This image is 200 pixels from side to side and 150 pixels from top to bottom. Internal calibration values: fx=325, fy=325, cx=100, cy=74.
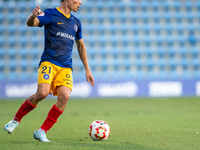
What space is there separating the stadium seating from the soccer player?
10.7 meters

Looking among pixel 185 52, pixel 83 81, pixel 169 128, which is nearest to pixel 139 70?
pixel 185 52

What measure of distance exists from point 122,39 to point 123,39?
55 mm

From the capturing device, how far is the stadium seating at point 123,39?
49.6 feet

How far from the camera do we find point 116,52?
15.6 m

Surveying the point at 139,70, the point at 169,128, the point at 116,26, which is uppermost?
the point at 116,26

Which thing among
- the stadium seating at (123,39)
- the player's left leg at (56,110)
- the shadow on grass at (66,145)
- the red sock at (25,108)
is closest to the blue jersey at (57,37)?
the player's left leg at (56,110)

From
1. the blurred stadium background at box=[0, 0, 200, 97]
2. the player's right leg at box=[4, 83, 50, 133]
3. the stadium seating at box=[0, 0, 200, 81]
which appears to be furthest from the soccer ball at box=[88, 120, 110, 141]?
the stadium seating at box=[0, 0, 200, 81]

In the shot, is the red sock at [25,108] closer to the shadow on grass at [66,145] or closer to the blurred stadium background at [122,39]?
the shadow on grass at [66,145]

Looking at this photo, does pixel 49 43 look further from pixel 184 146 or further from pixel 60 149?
pixel 184 146

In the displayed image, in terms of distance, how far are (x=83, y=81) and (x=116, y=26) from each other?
4583mm

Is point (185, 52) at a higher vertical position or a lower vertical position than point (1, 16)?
lower

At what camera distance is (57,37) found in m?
3.90

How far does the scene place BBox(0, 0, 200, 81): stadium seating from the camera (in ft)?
49.6

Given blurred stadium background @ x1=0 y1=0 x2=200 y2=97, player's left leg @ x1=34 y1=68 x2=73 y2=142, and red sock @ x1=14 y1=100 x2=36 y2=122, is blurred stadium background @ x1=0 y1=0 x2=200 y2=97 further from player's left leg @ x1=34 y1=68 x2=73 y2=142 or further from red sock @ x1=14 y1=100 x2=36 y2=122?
red sock @ x1=14 y1=100 x2=36 y2=122
